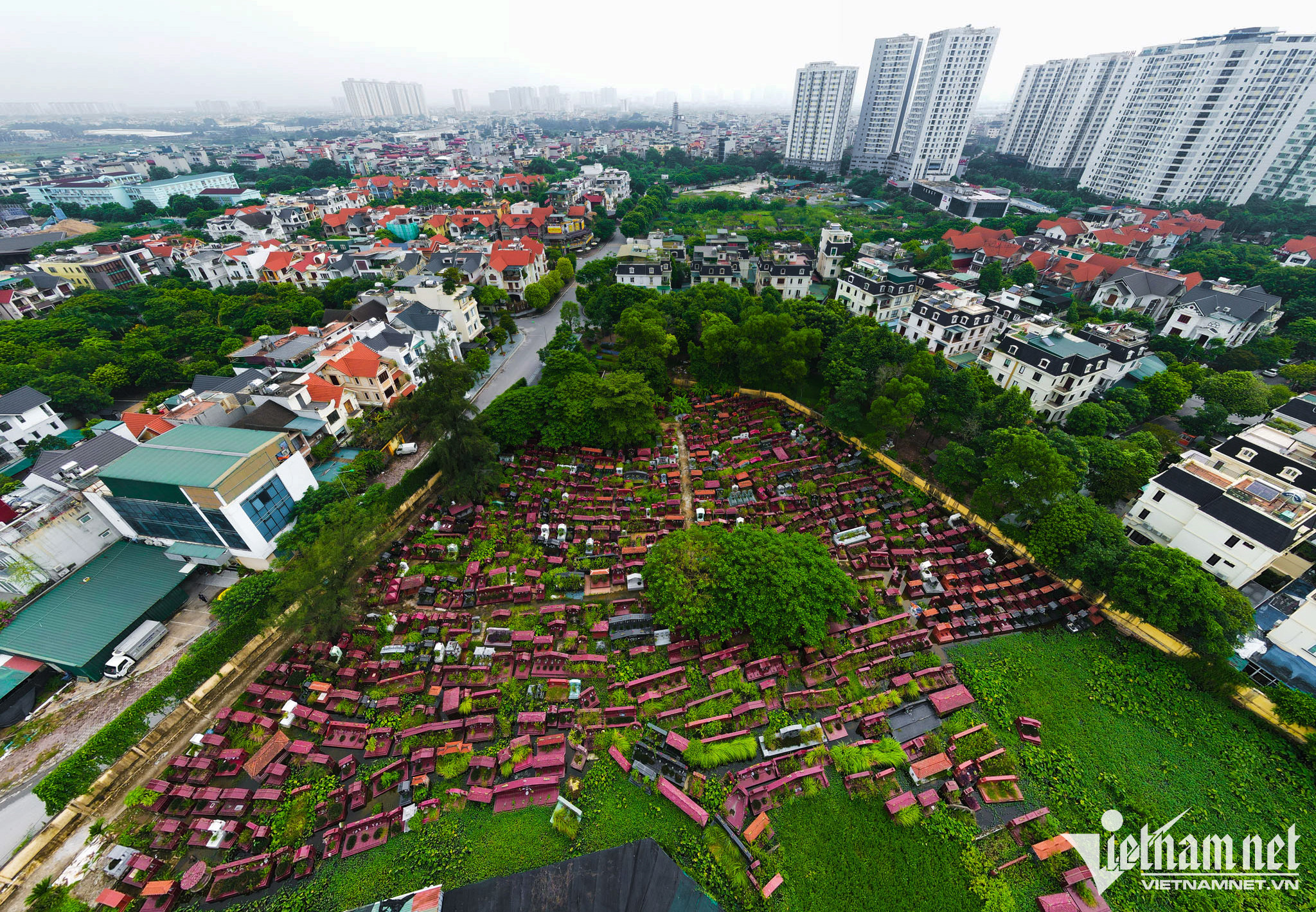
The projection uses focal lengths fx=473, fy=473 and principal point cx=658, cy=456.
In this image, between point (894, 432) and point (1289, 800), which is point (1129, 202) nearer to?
point (894, 432)

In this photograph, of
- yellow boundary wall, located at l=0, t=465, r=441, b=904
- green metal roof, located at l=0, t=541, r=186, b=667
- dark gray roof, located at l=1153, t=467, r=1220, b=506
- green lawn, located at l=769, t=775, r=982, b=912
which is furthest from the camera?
dark gray roof, located at l=1153, t=467, r=1220, b=506

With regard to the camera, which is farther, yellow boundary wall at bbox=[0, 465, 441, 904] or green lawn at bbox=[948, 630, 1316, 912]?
green lawn at bbox=[948, 630, 1316, 912]

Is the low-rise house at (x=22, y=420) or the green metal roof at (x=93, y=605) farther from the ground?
the low-rise house at (x=22, y=420)

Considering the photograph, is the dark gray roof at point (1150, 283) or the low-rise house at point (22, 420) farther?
the dark gray roof at point (1150, 283)

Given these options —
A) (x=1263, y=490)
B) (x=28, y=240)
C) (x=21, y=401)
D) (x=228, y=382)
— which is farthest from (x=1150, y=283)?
(x=28, y=240)

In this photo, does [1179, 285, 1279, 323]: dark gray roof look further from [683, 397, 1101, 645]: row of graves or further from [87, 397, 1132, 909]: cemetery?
[87, 397, 1132, 909]: cemetery

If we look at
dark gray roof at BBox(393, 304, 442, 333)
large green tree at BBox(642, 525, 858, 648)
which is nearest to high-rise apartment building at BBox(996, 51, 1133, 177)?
large green tree at BBox(642, 525, 858, 648)

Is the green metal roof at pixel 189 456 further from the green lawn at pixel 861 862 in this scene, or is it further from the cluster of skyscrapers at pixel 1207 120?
the cluster of skyscrapers at pixel 1207 120

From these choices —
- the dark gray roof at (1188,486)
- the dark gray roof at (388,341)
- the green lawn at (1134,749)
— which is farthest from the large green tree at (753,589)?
the dark gray roof at (388,341)
